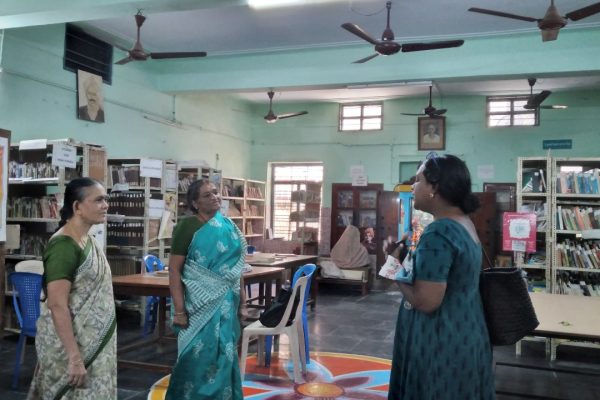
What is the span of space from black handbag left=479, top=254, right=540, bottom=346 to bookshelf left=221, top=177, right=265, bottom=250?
8040mm

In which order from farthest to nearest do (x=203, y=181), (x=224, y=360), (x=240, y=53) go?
(x=240, y=53) < (x=203, y=181) < (x=224, y=360)

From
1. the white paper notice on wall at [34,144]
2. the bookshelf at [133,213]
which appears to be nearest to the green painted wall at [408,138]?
the bookshelf at [133,213]

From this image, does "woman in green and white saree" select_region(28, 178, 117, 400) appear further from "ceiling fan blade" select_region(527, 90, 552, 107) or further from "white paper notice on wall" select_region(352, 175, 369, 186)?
"white paper notice on wall" select_region(352, 175, 369, 186)

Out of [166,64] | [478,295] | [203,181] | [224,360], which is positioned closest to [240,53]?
[166,64]

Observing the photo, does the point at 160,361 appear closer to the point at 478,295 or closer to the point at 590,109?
the point at 478,295

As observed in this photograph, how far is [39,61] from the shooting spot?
7164 mm

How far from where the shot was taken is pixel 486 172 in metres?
11.2

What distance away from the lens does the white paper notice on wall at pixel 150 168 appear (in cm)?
688

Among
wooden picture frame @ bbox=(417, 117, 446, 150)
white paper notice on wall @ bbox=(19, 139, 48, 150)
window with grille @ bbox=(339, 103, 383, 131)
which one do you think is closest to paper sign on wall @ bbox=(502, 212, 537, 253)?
white paper notice on wall @ bbox=(19, 139, 48, 150)

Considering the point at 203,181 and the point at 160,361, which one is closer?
the point at 203,181

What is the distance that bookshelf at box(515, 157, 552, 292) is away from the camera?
5.68 meters

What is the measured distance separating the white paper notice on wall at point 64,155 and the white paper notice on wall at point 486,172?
8.21m

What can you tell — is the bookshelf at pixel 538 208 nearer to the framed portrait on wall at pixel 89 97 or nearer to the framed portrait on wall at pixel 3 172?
the framed portrait on wall at pixel 3 172

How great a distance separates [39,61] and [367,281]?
21.8ft
